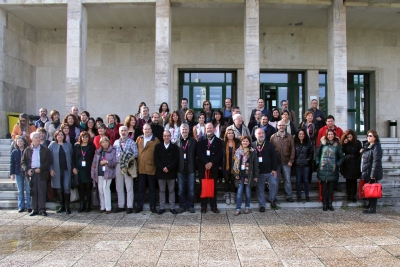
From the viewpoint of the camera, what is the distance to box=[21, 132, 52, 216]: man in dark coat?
25.5 ft

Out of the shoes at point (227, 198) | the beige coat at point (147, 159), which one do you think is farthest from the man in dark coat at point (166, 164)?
the shoes at point (227, 198)

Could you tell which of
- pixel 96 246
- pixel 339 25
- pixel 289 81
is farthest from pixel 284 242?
pixel 289 81

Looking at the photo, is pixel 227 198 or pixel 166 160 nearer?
pixel 166 160

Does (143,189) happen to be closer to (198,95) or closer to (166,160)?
(166,160)

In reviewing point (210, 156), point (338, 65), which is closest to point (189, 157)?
point (210, 156)

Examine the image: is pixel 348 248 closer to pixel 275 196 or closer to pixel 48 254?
pixel 275 196

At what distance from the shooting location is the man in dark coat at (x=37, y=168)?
7758mm

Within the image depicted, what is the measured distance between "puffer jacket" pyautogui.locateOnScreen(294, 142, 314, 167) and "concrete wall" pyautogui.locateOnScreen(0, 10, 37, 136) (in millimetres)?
10546

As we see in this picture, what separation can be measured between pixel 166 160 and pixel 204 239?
237 cm

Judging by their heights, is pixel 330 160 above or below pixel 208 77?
below

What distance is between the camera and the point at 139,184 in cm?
797

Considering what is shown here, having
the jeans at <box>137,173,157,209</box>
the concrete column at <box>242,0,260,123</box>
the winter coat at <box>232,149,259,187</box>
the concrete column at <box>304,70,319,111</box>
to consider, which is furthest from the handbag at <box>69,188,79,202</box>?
the concrete column at <box>304,70,319,111</box>

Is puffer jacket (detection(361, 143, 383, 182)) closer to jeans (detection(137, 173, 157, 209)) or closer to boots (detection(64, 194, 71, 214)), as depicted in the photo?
jeans (detection(137, 173, 157, 209))

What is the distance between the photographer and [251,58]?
11.8 metres
